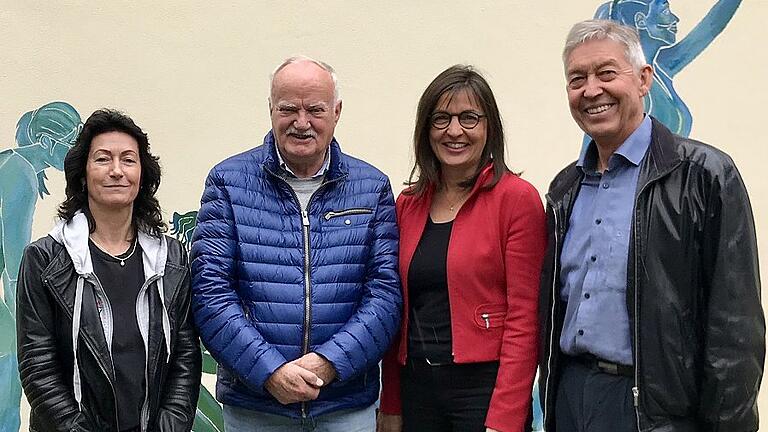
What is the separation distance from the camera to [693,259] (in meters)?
2.15

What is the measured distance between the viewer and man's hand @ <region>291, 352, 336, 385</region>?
2480 millimetres

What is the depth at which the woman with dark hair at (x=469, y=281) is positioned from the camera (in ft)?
8.14

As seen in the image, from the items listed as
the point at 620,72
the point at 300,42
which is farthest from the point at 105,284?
the point at 300,42

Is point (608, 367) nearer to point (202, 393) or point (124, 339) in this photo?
point (124, 339)

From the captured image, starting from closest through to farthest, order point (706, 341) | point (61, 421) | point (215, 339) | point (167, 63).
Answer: point (706, 341), point (61, 421), point (215, 339), point (167, 63)

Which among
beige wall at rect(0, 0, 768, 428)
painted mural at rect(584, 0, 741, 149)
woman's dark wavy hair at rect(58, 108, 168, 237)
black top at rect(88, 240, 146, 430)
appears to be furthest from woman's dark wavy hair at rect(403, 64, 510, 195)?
painted mural at rect(584, 0, 741, 149)

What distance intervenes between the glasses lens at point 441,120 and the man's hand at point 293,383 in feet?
2.57

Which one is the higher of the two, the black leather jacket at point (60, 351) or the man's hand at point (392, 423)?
the black leather jacket at point (60, 351)

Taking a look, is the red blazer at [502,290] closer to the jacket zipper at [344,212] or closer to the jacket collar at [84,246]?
the jacket zipper at [344,212]

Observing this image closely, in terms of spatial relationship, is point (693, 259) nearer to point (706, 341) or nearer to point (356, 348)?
point (706, 341)

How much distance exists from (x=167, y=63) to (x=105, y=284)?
5.39 feet

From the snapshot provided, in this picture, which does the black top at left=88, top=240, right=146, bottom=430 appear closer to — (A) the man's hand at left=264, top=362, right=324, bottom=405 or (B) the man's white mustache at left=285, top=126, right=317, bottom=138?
(A) the man's hand at left=264, top=362, right=324, bottom=405

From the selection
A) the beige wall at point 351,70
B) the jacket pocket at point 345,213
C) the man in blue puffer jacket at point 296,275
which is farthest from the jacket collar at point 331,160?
the beige wall at point 351,70

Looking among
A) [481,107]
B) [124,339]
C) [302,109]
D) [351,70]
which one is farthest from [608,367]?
[351,70]
